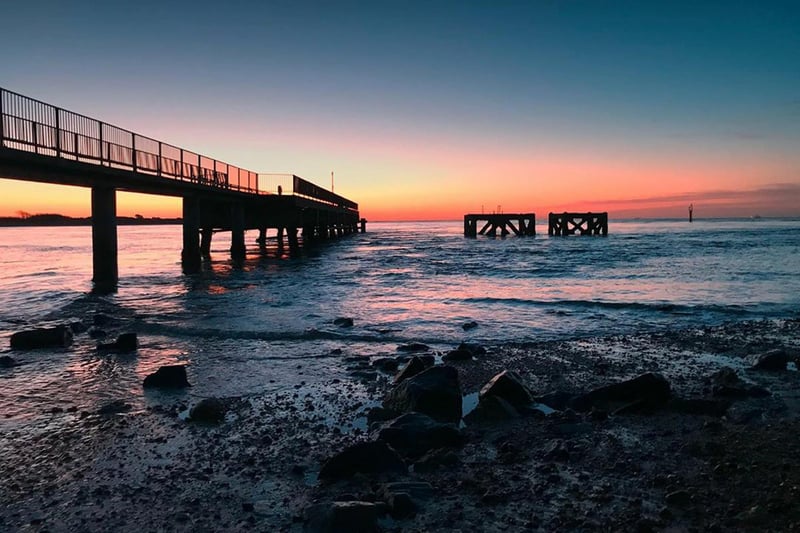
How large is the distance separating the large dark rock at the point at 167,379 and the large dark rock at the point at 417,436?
3425 millimetres

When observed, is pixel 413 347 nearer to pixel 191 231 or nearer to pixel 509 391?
pixel 509 391

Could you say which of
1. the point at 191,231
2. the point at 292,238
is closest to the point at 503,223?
the point at 292,238

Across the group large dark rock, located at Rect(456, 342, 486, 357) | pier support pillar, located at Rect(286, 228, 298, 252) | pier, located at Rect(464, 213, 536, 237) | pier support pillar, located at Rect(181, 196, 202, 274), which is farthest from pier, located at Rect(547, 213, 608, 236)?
large dark rock, located at Rect(456, 342, 486, 357)

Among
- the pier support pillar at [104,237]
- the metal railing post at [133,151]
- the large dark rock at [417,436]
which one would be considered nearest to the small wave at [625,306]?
the large dark rock at [417,436]

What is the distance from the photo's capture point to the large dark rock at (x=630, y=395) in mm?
6312

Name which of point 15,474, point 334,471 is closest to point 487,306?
point 334,471

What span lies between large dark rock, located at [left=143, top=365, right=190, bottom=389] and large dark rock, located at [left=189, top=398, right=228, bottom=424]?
140 centimetres

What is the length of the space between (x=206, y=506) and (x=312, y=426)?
183 centimetres

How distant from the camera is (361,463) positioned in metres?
4.65

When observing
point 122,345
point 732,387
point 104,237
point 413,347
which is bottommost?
point 413,347

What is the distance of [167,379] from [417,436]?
399cm

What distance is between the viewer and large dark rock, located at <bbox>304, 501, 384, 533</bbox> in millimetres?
3717

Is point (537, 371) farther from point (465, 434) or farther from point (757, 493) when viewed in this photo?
point (757, 493)

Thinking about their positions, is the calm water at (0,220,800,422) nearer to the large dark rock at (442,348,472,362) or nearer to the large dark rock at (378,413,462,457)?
the large dark rock at (442,348,472,362)
